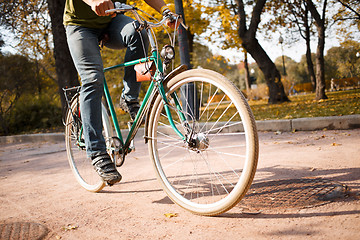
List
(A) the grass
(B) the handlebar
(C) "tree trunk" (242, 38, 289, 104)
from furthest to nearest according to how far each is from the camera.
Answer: (C) "tree trunk" (242, 38, 289, 104)
(A) the grass
(B) the handlebar

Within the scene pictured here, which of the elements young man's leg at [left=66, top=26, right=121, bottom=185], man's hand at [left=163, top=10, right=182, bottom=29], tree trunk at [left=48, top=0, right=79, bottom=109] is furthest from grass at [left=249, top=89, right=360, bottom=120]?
tree trunk at [left=48, top=0, right=79, bottom=109]

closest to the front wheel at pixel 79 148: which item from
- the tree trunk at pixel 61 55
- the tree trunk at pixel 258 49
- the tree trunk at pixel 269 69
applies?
the tree trunk at pixel 61 55

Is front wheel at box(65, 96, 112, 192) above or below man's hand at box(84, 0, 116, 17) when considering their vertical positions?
below


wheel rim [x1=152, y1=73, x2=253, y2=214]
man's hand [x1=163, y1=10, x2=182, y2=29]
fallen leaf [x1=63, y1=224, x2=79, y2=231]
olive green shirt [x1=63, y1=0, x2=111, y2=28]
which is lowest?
fallen leaf [x1=63, y1=224, x2=79, y2=231]

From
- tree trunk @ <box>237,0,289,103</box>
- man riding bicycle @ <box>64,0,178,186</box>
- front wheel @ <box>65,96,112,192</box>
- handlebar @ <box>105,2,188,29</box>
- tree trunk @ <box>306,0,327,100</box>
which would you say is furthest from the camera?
tree trunk @ <box>306,0,327,100</box>

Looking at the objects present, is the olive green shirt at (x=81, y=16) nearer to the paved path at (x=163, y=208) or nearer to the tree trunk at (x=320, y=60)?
the paved path at (x=163, y=208)

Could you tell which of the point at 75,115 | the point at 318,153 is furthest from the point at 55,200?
the point at 318,153

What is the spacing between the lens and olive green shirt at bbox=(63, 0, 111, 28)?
9.20 feet

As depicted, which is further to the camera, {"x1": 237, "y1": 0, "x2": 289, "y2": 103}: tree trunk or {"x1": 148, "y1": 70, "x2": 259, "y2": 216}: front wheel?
{"x1": 237, "y1": 0, "x2": 289, "y2": 103}: tree trunk

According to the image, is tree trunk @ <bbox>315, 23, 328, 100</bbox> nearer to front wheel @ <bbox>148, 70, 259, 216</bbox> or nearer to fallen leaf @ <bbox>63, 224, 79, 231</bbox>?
front wheel @ <bbox>148, 70, 259, 216</bbox>

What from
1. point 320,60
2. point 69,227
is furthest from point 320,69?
point 69,227

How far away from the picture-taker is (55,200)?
9.70 feet

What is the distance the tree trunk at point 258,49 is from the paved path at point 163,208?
9868 mm

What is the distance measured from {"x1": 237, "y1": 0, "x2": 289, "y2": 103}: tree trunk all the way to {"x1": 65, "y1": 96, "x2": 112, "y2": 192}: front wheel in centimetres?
1127
